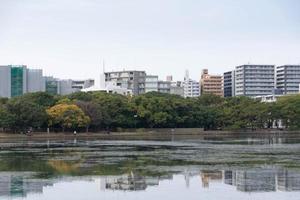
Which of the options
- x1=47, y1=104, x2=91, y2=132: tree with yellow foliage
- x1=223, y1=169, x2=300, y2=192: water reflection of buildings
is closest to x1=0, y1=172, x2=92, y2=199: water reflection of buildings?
x1=223, y1=169, x2=300, y2=192: water reflection of buildings

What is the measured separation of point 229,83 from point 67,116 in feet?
304

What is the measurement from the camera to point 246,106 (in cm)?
8862

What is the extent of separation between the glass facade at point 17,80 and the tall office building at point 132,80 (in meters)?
19.8

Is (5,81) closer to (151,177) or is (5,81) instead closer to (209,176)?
(151,177)

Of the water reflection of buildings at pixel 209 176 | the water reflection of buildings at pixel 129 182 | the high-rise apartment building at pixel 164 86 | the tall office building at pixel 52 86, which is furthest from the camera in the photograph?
the tall office building at pixel 52 86

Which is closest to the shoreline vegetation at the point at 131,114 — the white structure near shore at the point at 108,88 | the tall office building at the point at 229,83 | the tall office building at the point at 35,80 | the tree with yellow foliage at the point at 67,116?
the tree with yellow foliage at the point at 67,116

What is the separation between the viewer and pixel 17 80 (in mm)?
124562

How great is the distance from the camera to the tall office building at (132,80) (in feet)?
432

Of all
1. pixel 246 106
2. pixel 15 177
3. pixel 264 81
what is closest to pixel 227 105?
pixel 246 106

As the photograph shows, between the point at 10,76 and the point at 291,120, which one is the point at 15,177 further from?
the point at 10,76

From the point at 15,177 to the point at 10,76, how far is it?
99.6 m

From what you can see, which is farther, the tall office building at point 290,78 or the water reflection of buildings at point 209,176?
the tall office building at point 290,78

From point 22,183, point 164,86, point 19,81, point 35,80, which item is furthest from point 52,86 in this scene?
point 22,183

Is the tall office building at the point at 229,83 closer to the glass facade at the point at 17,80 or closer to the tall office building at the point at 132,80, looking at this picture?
the tall office building at the point at 132,80
